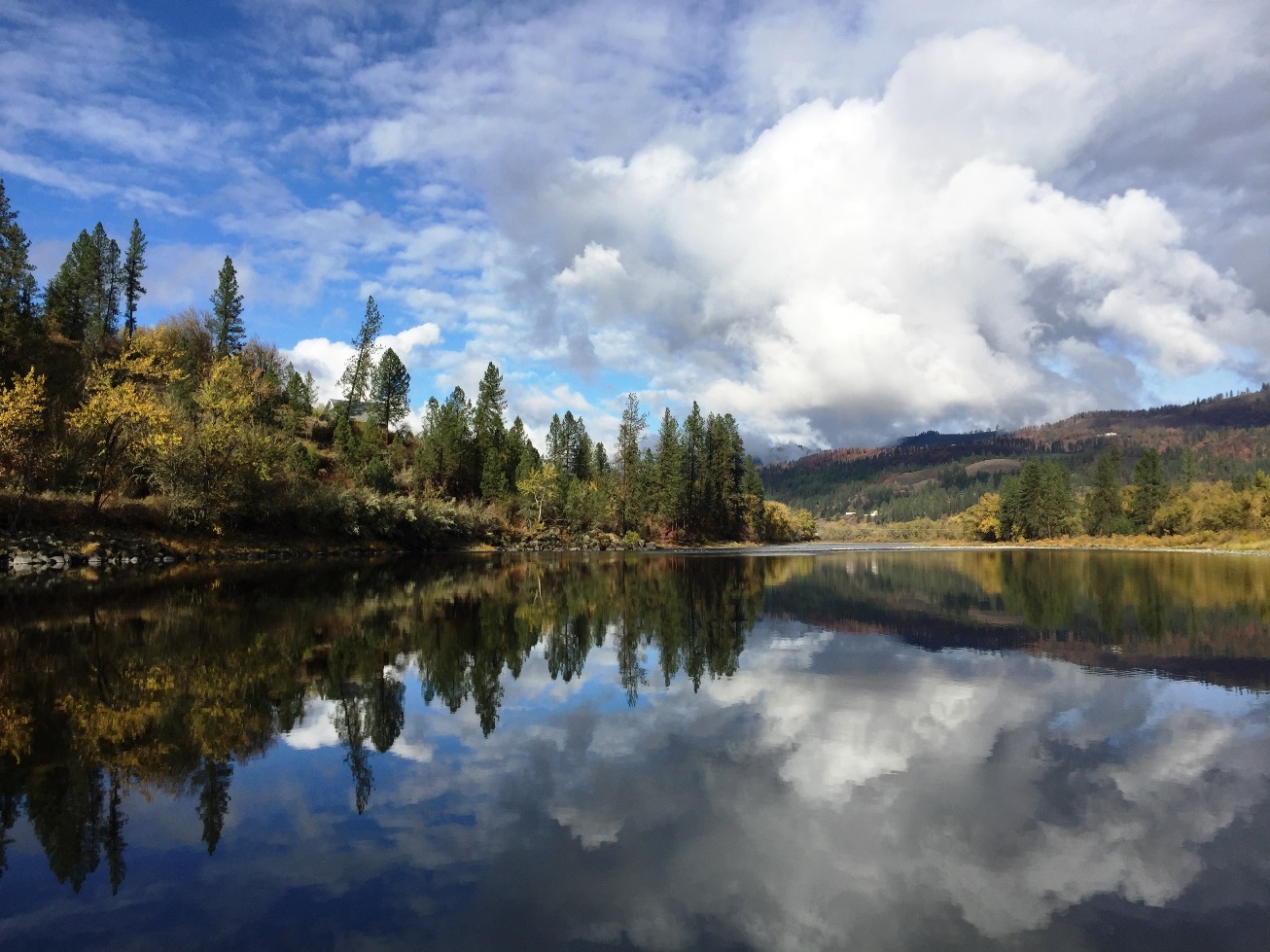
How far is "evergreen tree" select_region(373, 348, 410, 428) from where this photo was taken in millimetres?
90000

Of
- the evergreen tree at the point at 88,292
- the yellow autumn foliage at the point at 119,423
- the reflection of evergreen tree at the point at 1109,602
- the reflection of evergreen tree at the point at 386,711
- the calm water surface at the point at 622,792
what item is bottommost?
the reflection of evergreen tree at the point at 1109,602

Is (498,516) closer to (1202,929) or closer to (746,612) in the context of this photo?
(746,612)

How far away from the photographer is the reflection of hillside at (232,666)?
8219mm

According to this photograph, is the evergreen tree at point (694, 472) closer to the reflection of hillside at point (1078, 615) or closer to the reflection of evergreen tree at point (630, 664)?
the reflection of hillside at point (1078, 615)

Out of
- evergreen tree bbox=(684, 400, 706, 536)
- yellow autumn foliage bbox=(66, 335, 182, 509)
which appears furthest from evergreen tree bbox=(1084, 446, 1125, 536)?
yellow autumn foliage bbox=(66, 335, 182, 509)

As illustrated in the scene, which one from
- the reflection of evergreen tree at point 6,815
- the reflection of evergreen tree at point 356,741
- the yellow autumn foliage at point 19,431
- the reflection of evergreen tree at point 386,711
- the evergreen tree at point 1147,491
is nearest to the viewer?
the reflection of evergreen tree at point 6,815

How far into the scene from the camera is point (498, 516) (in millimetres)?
81375

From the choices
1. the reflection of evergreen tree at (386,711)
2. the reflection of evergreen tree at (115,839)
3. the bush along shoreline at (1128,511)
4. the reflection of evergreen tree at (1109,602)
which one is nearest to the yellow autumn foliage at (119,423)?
the reflection of evergreen tree at (386,711)

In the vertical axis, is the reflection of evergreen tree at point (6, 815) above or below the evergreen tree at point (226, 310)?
below

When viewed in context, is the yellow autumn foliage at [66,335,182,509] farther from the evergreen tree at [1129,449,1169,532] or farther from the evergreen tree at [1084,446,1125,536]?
the evergreen tree at [1084,446,1125,536]

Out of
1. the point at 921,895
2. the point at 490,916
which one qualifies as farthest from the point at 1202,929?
the point at 490,916

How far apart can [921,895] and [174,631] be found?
18.3 metres

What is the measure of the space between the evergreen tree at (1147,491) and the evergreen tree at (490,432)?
4037 inches

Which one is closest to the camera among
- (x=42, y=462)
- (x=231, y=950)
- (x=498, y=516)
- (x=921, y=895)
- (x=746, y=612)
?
(x=231, y=950)
